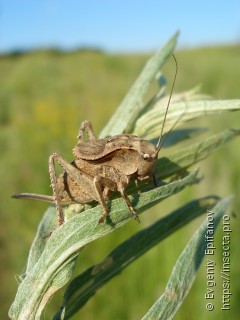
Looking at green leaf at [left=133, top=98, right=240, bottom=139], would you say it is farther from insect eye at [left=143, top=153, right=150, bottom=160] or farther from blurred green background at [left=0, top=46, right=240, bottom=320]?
blurred green background at [left=0, top=46, right=240, bottom=320]

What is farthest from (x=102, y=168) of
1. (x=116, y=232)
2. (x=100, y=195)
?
(x=116, y=232)

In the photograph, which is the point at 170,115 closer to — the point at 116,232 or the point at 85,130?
the point at 85,130

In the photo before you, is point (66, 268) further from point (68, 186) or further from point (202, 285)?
point (202, 285)

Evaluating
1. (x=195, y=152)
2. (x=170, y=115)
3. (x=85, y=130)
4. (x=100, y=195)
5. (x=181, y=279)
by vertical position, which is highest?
(x=85, y=130)

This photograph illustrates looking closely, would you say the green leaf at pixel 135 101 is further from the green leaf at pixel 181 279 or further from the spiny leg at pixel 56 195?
the green leaf at pixel 181 279

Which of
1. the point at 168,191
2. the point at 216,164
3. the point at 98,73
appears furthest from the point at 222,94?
the point at 98,73

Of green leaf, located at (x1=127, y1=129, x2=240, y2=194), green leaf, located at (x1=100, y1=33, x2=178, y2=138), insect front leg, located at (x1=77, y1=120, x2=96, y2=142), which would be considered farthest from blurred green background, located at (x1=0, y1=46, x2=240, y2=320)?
insect front leg, located at (x1=77, y1=120, x2=96, y2=142)
